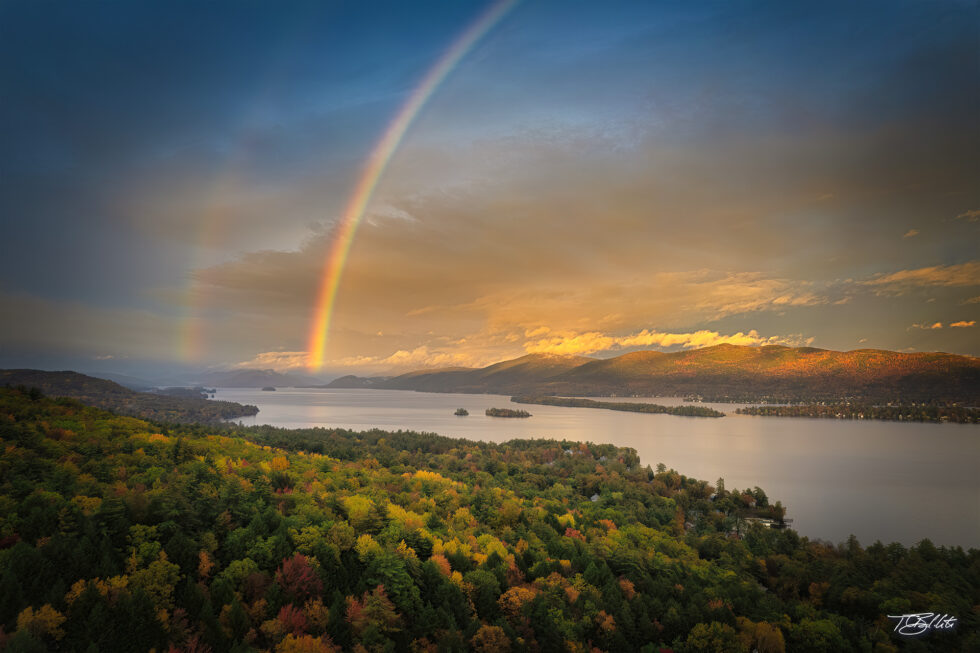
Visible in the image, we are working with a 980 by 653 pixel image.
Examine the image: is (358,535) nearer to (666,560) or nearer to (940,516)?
(666,560)

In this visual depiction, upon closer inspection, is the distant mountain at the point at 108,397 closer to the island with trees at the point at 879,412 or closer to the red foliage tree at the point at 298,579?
the red foliage tree at the point at 298,579

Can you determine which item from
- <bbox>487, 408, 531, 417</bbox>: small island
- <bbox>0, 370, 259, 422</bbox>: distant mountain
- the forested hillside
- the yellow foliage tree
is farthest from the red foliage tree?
<bbox>487, 408, 531, 417</bbox>: small island

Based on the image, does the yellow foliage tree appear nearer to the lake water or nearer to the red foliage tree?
the red foliage tree

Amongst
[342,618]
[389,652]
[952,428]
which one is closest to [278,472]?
[342,618]

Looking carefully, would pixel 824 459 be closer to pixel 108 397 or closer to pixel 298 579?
pixel 298 579

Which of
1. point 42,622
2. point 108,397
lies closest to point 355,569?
point 42,622
